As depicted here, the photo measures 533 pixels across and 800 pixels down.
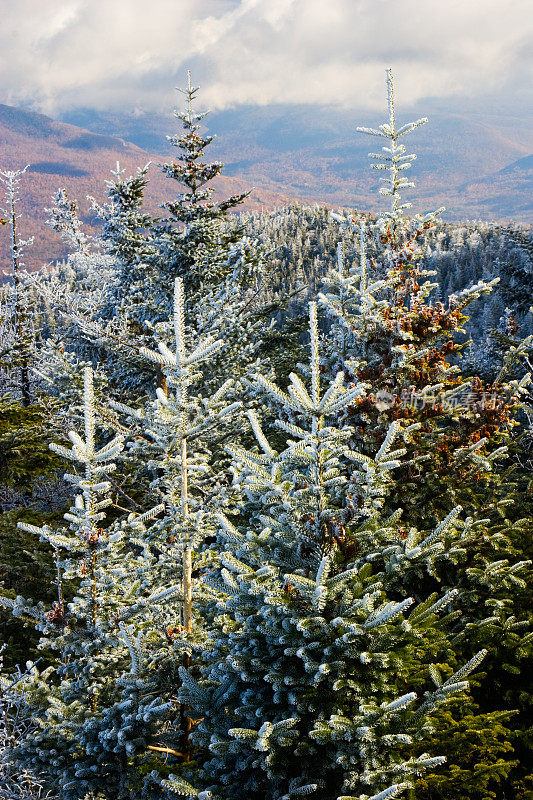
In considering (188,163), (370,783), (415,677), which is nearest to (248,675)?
(370,783)

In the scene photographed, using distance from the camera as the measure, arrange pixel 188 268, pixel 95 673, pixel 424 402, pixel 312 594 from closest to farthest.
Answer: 1. pixel 312 594
2. pixel 95 673
3. pixel 424 402
4. pixel 188 268

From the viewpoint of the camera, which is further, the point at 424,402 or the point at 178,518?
the point at 424,402

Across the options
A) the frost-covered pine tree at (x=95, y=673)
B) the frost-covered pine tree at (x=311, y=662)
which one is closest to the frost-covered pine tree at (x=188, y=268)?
the frost-covered pine tree at (x=95, y=673)

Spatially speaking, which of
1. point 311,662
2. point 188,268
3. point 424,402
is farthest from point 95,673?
point 188,268

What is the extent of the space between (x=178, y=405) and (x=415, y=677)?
2923 millimetres

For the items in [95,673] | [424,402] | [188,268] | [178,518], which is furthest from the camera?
[188,268]

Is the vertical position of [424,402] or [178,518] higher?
[424,402]

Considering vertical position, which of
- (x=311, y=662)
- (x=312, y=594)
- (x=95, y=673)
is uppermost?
(x=312, y=594)

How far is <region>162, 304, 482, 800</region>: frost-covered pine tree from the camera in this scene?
3.12 m

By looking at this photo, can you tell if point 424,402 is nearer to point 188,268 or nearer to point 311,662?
point 311,662

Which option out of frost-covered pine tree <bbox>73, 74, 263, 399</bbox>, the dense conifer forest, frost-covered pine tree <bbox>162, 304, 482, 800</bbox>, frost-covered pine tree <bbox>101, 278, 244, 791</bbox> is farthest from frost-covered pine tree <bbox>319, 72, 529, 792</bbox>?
frost-covered pine tree <bbox>73, 74, 263, 399</bbox>

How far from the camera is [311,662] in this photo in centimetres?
316

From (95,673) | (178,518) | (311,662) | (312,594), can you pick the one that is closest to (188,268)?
(178,518)

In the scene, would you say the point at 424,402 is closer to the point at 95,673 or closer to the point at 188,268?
the point at 95,673
